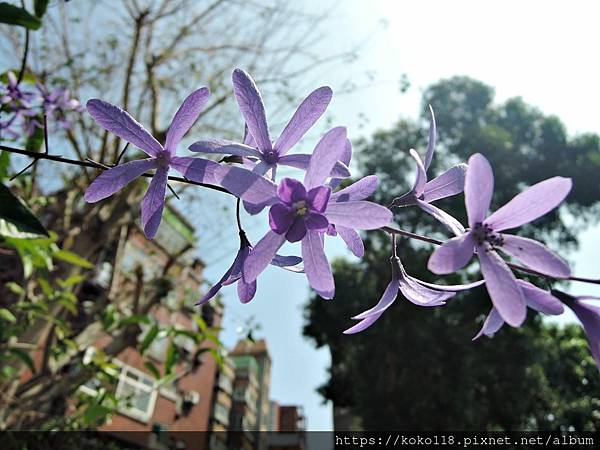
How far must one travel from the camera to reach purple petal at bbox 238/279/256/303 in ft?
1.79

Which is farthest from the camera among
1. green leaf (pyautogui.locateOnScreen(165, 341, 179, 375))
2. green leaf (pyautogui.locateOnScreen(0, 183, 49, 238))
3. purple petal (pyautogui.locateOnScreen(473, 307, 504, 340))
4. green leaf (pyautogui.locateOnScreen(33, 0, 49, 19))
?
green leaf (pyautogui.locateOnScreen(165, 341, 179, 375))

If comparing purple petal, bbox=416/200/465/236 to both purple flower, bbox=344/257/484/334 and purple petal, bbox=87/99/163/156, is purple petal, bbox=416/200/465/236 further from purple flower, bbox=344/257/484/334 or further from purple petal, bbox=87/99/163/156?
purple petal, bbox=87/99/163/156

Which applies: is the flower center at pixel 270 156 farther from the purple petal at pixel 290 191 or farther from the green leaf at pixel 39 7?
the green leaf at pixel 39 7

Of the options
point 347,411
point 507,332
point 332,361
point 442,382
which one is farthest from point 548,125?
point 347,411

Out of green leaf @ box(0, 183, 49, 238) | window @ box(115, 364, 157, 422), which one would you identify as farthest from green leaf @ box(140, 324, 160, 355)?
window @ box(115, 364, 157, 422)

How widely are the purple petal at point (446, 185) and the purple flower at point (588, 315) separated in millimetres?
205

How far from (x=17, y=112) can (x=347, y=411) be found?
445 inches

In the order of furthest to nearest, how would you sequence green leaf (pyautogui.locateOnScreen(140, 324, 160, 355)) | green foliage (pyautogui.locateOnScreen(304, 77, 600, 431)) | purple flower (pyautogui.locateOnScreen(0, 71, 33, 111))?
green foliage (pyautogui.locateOnScreen(304, 77, 600, 431)) → green leaf (pyautogui.locateOnScreen(140, 324, 160, 355)) → purple flower (pyautogui.locateOnScreen(0, 71, 33, 111))

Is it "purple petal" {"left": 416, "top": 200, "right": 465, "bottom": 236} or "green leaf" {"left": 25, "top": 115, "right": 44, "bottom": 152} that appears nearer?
"purple petal" {"left": 416, "top": 200, "right": 465, "bottom": 236}

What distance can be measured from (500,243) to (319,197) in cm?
18

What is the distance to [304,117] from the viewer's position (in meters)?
0.52

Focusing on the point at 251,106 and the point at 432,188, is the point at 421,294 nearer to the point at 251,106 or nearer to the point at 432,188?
the point at 432,188

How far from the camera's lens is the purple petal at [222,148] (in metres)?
0.51

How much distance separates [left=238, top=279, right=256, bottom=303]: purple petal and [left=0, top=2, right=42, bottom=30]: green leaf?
24.7 inches
